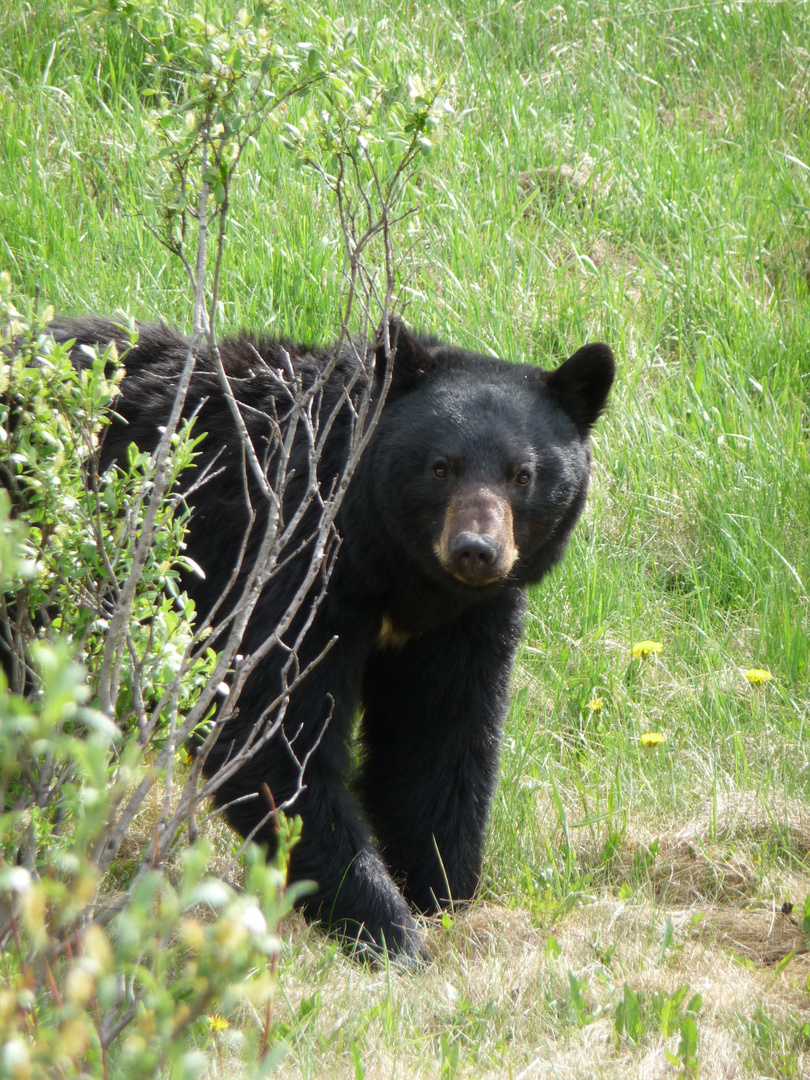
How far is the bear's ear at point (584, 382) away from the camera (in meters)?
3.56

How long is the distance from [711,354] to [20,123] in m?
3.91

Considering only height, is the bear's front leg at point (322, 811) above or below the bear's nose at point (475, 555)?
below

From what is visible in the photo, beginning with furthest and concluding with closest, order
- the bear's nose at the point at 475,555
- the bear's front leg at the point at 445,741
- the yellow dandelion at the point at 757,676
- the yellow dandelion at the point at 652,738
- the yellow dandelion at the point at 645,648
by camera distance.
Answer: the yellow dandelion at the point at 645,648, the yellow dandelion at the point at 757,676, the yellow dandelion at the point at 652,738, the bear's front leg at the point at 445,741, the bear's nose at the point at 475,555

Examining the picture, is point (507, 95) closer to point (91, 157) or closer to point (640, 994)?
point (91, 157)

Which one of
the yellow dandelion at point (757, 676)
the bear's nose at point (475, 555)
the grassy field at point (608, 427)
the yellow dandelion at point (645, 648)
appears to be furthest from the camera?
the yellow dandelion at point (645, 648)

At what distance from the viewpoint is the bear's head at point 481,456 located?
3.28m

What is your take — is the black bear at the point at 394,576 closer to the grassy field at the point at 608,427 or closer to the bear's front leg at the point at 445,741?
the bear's front leg at the point at 445,741

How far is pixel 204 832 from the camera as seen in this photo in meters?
3.60

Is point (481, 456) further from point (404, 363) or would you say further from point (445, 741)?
point (445, 741)

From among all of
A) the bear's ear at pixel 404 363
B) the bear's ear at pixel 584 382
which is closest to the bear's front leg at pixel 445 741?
the bear's ear at pixel 584 382

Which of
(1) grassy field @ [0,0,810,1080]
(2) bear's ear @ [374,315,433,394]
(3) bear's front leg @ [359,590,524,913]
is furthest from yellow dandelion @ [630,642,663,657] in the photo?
(2) bear's ear @ [374,315,433,394]

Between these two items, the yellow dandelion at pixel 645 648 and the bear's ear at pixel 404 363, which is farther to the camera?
the yellow dandelion at pixel 645 648

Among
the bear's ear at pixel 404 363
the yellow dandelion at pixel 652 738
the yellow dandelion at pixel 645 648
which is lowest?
the yellow dandelion at pixel 652 738

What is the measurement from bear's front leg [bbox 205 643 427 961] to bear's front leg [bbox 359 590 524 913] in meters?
0.33
